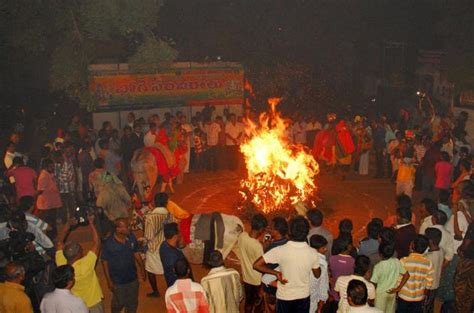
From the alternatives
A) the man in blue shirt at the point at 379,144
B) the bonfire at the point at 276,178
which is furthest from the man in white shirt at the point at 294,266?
the man in blue shirt at the point at 379,144

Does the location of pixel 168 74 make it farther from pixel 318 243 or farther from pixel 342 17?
pixel 318 243

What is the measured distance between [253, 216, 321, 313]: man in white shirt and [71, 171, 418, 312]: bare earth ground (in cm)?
424

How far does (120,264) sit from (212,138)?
10656 millimetres

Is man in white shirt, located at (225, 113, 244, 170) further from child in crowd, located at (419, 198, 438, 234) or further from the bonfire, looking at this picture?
child in crowd, located at (419, 198, 438, 234)

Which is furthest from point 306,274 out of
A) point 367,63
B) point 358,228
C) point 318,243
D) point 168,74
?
point 367,63

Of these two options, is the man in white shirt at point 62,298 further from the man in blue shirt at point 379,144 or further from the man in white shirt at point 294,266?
the man in blue shirt at point 379,144

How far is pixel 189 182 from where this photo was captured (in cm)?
1759

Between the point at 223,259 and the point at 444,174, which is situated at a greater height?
the point at 444,174

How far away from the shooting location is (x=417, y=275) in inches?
299

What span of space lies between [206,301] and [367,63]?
23463 mm

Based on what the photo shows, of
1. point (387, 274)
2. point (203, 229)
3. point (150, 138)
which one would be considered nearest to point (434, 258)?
point (387, 274)

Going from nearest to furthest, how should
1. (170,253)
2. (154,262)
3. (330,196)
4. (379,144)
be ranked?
1. (170,253)
2. (154,262)
3. (330,196)
4. (379,144)

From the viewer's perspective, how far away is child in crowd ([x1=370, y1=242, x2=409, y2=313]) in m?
7.36

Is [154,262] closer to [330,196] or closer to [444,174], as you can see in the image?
[444,174]
